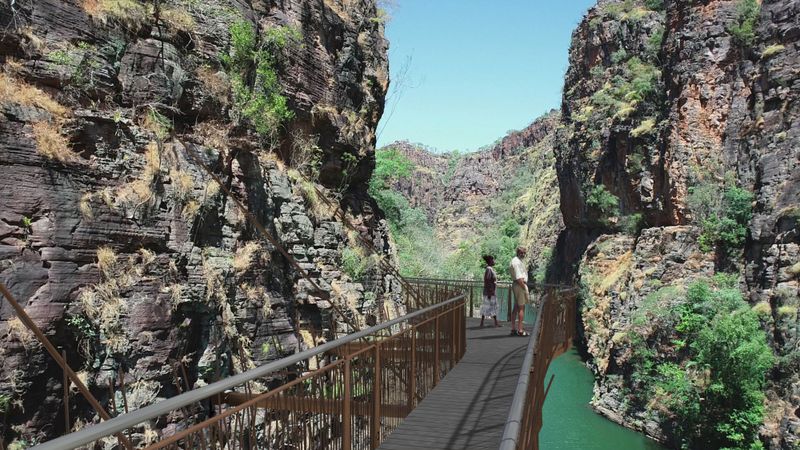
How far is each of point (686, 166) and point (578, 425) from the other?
13.9 meters

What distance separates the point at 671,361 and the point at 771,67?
13.8 m

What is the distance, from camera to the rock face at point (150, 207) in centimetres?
761

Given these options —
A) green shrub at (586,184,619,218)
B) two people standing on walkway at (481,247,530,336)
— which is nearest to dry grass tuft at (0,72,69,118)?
two people standing on walkway at (481,247,530,336)

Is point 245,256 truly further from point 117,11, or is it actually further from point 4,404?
point 117,11

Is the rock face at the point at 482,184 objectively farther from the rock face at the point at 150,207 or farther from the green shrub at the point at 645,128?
the rock face at the point at 150,207

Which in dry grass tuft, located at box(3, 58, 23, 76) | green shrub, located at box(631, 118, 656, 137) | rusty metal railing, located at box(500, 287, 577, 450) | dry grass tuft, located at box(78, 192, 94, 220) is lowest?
rusty metal railing, located at box(500, 287, 577, 450)

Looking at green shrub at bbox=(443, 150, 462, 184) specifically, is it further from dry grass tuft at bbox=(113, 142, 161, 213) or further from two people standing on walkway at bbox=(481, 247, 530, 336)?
dry grass tuft at bbox=(113, 142, 161, 213)

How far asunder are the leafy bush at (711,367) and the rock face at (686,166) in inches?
25.8

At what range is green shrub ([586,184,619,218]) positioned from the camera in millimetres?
33062

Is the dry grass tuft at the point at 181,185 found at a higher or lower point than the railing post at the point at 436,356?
higher

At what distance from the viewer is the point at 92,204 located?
331 inches

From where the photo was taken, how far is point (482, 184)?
4857 inches

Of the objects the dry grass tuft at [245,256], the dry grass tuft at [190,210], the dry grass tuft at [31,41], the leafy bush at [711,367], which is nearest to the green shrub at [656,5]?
the leafy bush at [711,367]

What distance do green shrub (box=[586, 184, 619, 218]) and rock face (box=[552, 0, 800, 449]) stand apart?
0.32 ft
